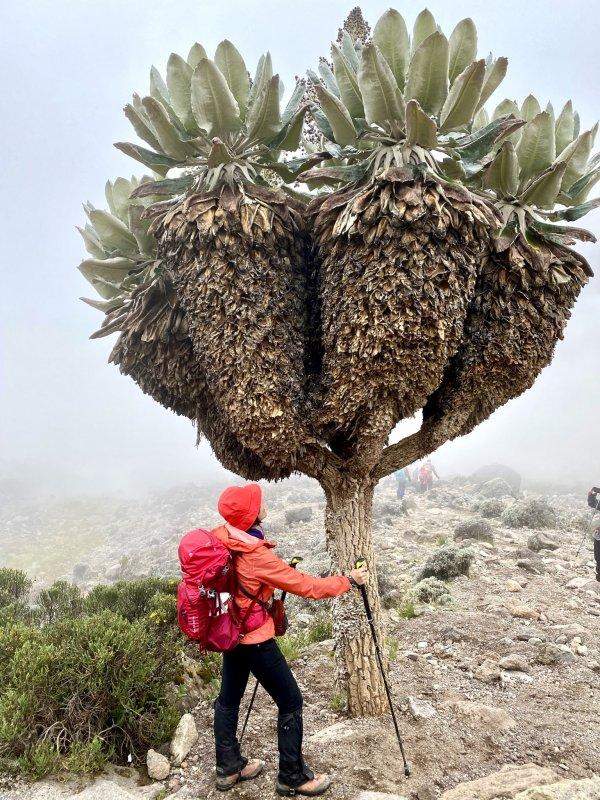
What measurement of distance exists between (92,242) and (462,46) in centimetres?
382

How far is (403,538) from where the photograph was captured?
15375 mm

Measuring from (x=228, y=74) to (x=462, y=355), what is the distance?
10.3 ft

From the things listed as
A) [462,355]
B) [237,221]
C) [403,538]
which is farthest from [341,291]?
[403,538]

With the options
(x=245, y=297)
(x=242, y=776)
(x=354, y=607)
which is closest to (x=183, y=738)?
(x=242, y=776)

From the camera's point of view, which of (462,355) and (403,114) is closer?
(403,114)

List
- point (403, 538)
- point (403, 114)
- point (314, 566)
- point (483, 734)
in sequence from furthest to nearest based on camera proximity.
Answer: point (403, 538), point (314, 566), point (483, 734), point (403, 114)

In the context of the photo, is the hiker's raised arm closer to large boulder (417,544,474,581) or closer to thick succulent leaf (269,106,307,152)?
thick succulent leaf (269,106,307,152)

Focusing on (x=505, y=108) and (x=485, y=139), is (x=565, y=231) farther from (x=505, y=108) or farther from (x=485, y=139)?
(x=505, y=108)

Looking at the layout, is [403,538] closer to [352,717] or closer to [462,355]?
[352,717]

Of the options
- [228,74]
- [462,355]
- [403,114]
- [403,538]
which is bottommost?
[403,538]

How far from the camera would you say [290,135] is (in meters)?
4.25

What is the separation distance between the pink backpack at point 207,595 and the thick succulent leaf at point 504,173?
3622 mm

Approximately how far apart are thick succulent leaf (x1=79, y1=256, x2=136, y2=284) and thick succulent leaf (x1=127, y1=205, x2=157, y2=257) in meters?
0.21

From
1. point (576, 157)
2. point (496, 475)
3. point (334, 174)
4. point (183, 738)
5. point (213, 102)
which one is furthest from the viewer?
point (496, 475)
